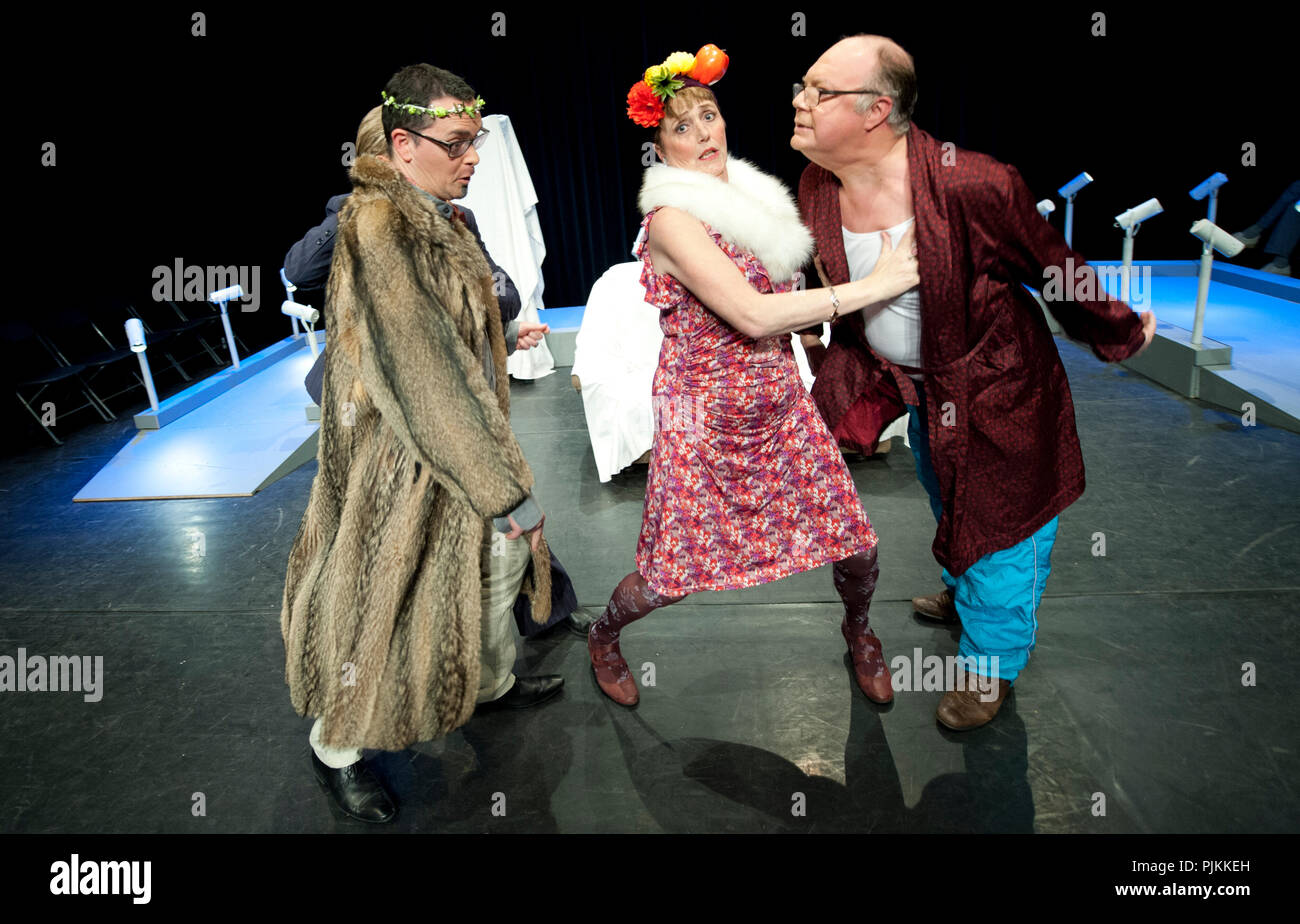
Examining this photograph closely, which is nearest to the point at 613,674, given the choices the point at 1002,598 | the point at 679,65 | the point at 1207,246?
the point at 1002,598

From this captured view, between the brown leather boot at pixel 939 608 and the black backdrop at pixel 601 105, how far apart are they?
18.6ft

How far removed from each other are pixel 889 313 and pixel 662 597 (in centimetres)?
86

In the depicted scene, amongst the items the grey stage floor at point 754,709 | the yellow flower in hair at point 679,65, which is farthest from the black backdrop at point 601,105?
the yellow flower in hair at point 679,65

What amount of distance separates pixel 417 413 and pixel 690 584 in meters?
0.79

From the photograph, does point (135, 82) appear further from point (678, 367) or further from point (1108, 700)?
point (1108, 700)

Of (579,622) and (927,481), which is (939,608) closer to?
(927,481)

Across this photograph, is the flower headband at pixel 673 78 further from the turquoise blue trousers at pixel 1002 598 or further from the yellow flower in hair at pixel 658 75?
the turquoise blue trousers at pixel 1002 598

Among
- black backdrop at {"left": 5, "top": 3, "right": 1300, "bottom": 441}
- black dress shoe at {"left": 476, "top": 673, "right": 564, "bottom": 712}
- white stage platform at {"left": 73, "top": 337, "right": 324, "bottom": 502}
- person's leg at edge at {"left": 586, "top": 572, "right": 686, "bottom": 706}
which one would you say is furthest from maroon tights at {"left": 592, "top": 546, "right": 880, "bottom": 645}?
black backdrop at {"left": 5, "top": 3, "right": 1300, "bottom": 441}

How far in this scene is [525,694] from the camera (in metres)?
2.45

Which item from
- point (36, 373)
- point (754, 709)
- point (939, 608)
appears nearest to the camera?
point (754, 709)

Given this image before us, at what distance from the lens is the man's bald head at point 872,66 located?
1.77m

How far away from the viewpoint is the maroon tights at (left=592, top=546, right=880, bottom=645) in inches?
87.7
